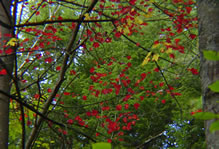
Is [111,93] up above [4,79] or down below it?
above

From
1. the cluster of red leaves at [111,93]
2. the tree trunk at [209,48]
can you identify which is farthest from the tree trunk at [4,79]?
the tree trunk at [209,48]

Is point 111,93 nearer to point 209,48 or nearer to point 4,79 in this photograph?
point 4,79

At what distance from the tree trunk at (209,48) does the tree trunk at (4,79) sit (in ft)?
6.22

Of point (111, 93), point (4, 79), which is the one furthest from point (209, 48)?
point (111, 93)

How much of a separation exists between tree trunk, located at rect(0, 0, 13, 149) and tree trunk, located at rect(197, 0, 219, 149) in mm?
1896

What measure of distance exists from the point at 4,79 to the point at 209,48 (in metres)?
2.23

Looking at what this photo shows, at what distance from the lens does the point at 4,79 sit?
8.90 feet

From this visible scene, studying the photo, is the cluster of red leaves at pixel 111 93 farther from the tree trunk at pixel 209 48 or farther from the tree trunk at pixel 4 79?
the tree trunk at pixel 209 48

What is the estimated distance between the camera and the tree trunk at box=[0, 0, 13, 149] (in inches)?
99.7

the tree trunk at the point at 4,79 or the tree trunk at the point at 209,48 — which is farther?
the tree trunk at the point at 4,79

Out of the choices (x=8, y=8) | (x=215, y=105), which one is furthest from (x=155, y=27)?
(x=215, y=105)

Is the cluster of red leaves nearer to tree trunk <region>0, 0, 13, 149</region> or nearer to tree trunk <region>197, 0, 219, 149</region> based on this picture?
tree trunk <region>0, 0, 13, 149</region>

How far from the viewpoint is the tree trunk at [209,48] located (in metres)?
1.30

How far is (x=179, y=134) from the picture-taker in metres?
6.56
